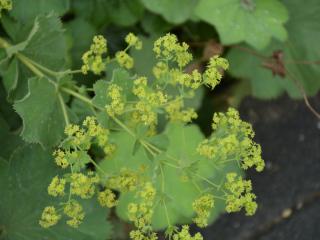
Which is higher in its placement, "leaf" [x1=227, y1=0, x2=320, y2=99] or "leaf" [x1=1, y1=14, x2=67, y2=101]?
"leaf" [x1=1, y1=14, x2=67, y2=101]

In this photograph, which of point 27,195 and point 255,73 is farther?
point 255,73

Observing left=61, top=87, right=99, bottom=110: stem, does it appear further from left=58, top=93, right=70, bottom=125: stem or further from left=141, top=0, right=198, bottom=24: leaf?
left=141, top=0, right=198, bottom=24: leaf

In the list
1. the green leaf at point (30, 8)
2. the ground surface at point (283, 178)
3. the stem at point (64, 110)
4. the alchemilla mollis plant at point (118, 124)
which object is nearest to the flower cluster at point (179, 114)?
the alchemilla mollis plant at point (118, 124)

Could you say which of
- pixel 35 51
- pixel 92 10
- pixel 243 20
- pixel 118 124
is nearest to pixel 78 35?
pixel 92 10

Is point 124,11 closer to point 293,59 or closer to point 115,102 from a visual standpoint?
point 293,59

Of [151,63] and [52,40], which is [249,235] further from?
[52,40]

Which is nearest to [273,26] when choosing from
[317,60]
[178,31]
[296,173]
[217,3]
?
[217,3]

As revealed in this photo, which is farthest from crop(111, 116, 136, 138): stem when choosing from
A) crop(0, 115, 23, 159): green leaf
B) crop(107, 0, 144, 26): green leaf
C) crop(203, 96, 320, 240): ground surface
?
crop(203, 96, 320, 240): ground surface
